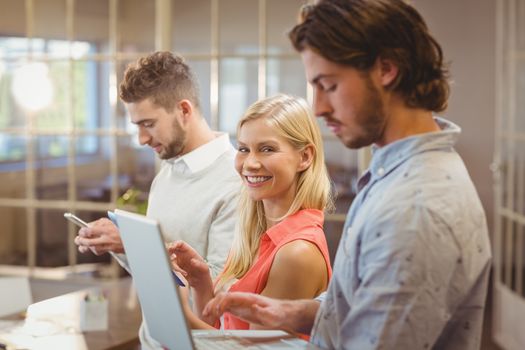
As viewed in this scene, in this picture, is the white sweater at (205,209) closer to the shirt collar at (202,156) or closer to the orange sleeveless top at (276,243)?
the shirt collar at (202,156)

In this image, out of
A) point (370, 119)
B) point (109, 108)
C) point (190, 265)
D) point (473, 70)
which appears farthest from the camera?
point (473, 70)

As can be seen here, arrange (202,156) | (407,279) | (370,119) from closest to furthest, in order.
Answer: (407,279)
(370,119)
(202,156)

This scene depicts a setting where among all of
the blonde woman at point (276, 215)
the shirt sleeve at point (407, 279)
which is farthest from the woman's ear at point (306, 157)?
the shirt sleeve at point (407, 279)

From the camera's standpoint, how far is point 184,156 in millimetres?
2230

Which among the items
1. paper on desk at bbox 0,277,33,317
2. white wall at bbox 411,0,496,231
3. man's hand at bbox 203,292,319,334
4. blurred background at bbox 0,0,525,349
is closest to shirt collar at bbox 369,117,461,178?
man's hand at bbox 203,292,319,334

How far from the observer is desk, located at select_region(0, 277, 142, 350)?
2443 millimetres

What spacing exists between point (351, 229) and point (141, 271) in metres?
0.38

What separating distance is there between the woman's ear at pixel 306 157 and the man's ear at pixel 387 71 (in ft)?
1.96

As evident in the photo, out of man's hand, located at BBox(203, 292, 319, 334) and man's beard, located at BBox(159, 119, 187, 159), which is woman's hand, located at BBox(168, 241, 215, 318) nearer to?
man's hand, located at BBox(203, 292, 319, 334)

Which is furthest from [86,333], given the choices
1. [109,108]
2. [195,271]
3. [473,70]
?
[473,70]

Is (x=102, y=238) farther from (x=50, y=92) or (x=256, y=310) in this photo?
(x=50, y=92)

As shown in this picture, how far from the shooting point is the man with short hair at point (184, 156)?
82.8 inches

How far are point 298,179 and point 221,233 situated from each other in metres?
0.32

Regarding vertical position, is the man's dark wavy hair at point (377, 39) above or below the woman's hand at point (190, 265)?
above
